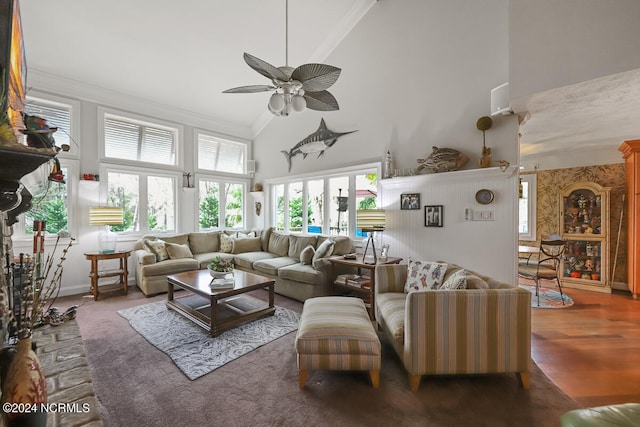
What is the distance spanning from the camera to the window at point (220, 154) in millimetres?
5793

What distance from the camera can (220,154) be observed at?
6098 millimetres

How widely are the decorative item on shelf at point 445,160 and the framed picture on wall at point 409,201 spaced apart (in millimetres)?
441

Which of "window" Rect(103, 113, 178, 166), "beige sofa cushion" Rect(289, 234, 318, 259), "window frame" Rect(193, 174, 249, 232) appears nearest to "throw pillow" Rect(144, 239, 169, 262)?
"window frame" Rect(193, 174, 249, 232)

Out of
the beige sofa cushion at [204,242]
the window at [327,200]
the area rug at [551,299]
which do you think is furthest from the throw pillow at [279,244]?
the area rug at [551,299]

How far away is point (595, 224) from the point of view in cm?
460

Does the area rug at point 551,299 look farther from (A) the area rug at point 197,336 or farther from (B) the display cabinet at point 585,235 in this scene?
(A) the area rug at point 197,336

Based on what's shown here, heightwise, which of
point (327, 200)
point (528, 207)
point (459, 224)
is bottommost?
point (459, 224)

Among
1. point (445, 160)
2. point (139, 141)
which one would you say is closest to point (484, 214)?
point (445, 160)

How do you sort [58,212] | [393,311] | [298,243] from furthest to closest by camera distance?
[298,243] < [58,212] < [393,311]

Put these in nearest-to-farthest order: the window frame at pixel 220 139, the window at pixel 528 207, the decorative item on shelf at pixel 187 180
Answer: the window at pixel 528 207
the decorative item on shelf at pixel 187 180
the window frame at pixel 220 139

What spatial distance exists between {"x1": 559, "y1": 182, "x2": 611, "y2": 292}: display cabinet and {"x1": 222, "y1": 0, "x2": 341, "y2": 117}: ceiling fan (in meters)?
4.89

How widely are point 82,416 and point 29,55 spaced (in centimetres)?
497

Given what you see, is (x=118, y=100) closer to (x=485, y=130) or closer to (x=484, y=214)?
(x=485, y=130)

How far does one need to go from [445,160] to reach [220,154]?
476cm
